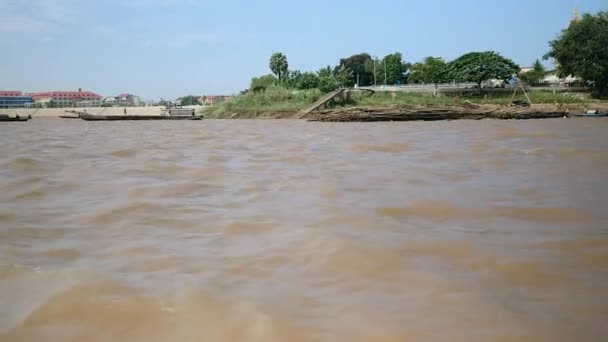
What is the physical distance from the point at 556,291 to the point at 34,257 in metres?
2.27

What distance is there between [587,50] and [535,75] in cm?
1365

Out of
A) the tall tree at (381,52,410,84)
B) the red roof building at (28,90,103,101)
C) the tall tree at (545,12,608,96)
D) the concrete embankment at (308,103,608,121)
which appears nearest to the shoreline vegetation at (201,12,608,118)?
the tall tree at (545,12,608,96)

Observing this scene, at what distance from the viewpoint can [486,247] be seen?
226 cm

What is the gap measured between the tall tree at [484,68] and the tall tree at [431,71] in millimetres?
3431

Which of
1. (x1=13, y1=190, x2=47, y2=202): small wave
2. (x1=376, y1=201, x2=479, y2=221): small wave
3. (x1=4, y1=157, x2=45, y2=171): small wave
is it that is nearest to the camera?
(x1=376, y1=201, x2=479, y2=221): small wave

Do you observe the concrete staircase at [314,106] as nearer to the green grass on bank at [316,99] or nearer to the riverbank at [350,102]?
Result: the riverbank at [350,102]

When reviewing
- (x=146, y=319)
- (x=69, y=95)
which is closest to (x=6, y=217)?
(x=146, y=319)

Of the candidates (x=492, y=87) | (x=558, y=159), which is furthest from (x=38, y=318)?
(x=492, y=87)

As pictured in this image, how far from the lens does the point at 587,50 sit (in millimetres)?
34719

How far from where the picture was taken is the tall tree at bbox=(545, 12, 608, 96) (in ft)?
113

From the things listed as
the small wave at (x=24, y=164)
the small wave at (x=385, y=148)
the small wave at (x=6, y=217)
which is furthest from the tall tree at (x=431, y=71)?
the small wave at (x=6, y=217)

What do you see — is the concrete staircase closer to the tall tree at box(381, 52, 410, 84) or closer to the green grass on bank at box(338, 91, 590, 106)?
the green grass on bank at box(338, 91, 590, 106)

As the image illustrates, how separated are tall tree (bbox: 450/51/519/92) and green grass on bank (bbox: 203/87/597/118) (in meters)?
3.44

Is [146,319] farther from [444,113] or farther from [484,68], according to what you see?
[484,68]
